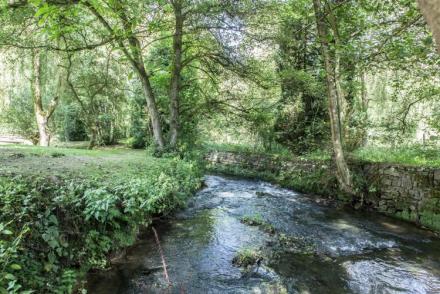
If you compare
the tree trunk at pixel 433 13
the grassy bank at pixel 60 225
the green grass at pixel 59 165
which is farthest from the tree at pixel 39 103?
the tree trunk at pixel 433 13

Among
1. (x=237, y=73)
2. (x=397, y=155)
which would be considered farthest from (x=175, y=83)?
(x=397, y=155)

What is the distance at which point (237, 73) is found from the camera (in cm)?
1092

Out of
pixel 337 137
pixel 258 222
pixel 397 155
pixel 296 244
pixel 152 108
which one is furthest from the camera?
pixel 152 108

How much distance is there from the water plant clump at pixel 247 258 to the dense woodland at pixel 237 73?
432cm

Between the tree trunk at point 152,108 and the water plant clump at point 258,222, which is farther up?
the tree trunk at point 152,108

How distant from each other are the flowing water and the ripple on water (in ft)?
0.05

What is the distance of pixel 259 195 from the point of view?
33.2 feet

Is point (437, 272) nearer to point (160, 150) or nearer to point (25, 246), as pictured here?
point (25, 246)

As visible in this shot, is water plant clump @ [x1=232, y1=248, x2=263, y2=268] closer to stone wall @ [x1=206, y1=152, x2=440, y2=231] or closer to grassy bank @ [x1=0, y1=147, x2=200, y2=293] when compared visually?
grassy bank @ [x1=0, y1=147, x2=200, y2=293]

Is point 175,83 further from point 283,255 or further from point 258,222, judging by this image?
point 283,255

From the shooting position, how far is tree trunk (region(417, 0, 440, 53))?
889mm

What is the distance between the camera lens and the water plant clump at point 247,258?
5008 millimetres

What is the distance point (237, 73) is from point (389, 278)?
26.3ft

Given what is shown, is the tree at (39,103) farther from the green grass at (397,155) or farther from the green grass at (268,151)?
the green grass at (397,155)
